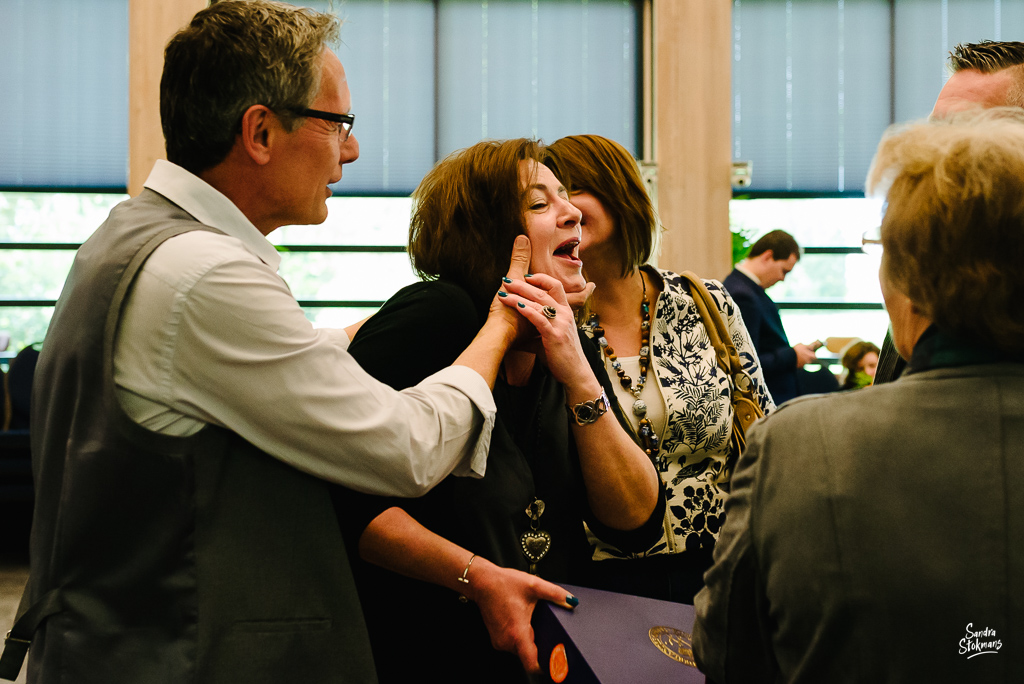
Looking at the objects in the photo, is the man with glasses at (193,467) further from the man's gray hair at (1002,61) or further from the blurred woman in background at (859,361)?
the blurred woman in background at (859,361)

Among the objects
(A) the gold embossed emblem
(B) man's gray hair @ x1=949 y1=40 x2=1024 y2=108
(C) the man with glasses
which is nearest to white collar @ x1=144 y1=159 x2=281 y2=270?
(C) the man with glasses

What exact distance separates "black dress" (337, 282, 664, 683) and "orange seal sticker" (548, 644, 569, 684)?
0.63ft

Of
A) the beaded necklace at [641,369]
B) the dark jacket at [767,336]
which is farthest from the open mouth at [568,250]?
the dark jacket at [767,336]

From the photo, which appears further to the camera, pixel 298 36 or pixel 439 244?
pixel 439 244

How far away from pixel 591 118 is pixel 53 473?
6731 millimetres

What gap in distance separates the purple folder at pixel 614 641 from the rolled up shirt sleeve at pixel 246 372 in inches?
12.8

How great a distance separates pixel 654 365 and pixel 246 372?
1247 mm

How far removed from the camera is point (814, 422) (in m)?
0.86

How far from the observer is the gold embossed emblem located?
1029mm

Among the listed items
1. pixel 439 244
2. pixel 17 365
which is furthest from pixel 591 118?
pixel 439 244

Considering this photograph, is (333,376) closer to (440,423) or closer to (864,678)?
(440,423)

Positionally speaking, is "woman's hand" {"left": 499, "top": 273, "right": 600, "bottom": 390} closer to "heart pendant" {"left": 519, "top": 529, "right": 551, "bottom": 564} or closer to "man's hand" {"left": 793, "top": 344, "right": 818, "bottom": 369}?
"heart pendant" {"left": 519, "top": 529, "right": 551, "bottom": 564}

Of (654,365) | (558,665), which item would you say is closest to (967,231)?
(558,665)

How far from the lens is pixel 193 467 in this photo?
92 centimetres
